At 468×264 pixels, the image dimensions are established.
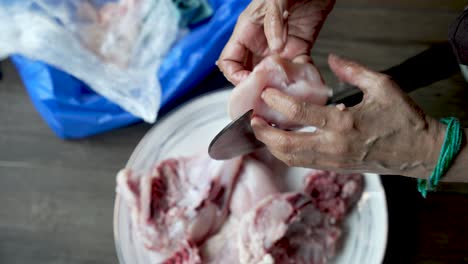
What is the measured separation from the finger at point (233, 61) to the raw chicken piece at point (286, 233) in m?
0.28

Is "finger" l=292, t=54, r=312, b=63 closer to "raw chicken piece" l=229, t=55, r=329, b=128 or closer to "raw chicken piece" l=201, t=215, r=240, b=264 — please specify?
"raw chicken piece" l=229, t=55, r=329, b=128

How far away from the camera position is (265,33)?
81cm

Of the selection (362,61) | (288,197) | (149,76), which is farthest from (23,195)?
(362,61)

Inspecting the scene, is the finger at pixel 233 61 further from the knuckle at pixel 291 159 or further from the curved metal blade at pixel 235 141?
the knuckle at pixel 291 159

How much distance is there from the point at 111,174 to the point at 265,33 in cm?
61

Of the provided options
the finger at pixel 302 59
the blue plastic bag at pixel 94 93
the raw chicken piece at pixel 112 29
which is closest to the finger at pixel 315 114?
the finger at pixel 302 59

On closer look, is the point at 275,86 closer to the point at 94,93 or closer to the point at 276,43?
the point at 276,43

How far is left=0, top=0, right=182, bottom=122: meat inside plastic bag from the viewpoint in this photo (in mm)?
1163

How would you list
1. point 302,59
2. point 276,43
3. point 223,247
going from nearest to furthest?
point 276,43 < point 302,59 < point 223,247

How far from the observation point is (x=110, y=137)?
1.22m

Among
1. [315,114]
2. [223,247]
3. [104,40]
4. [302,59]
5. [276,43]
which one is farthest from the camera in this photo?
[104,40]

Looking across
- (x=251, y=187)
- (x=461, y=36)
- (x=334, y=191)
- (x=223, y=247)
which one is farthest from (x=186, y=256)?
(x=461, y=36)

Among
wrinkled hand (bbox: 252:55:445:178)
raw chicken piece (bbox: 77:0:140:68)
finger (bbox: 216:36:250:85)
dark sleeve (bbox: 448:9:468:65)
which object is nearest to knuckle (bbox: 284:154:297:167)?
wrinkled hand (bbox: 252:55:445:178)

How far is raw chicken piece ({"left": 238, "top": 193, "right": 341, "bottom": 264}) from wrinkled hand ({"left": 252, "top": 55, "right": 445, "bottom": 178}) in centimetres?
26
